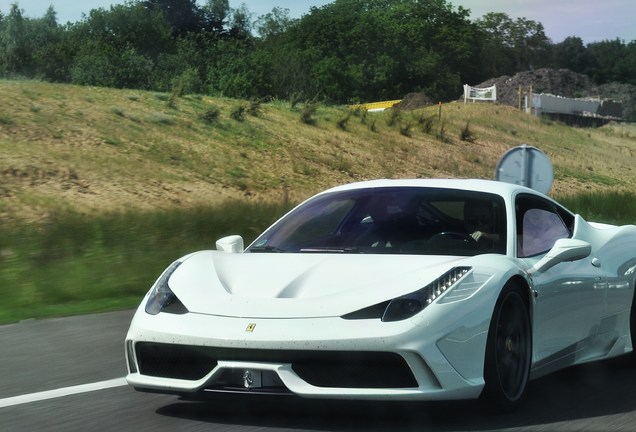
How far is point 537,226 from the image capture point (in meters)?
7.18

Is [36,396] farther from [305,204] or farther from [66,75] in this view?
[66,75]

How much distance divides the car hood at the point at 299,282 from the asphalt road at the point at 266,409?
0.45 metres

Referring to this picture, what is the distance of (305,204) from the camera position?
7.51 meters

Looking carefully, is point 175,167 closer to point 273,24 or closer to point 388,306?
point 388,306

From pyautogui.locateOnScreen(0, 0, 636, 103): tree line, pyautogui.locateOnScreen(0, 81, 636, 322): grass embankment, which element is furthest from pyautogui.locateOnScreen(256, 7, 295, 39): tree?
pyautogui.locateOnScreen(0, 81, 636, 322): grass embankment

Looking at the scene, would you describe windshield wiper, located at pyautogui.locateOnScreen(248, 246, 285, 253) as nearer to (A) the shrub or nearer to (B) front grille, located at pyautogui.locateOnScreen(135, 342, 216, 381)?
Answer: (B) front grille, located at pyautogui.locateOnScreen(135, 342, 216, 381)

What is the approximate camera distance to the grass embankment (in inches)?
574

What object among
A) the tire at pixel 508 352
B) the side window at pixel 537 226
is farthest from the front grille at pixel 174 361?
the side window at pixel 537 226

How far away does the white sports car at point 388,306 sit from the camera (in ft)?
18.2

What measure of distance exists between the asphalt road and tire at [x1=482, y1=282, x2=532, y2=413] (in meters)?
0.11

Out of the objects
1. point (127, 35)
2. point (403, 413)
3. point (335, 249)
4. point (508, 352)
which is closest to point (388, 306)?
point (403, 413)

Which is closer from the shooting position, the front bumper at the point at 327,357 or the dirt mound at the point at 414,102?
the front bumper at the point at 327,357

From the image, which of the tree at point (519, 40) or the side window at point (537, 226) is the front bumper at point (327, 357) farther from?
the tree at point (519, 40)

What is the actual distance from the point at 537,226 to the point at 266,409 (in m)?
2.11
